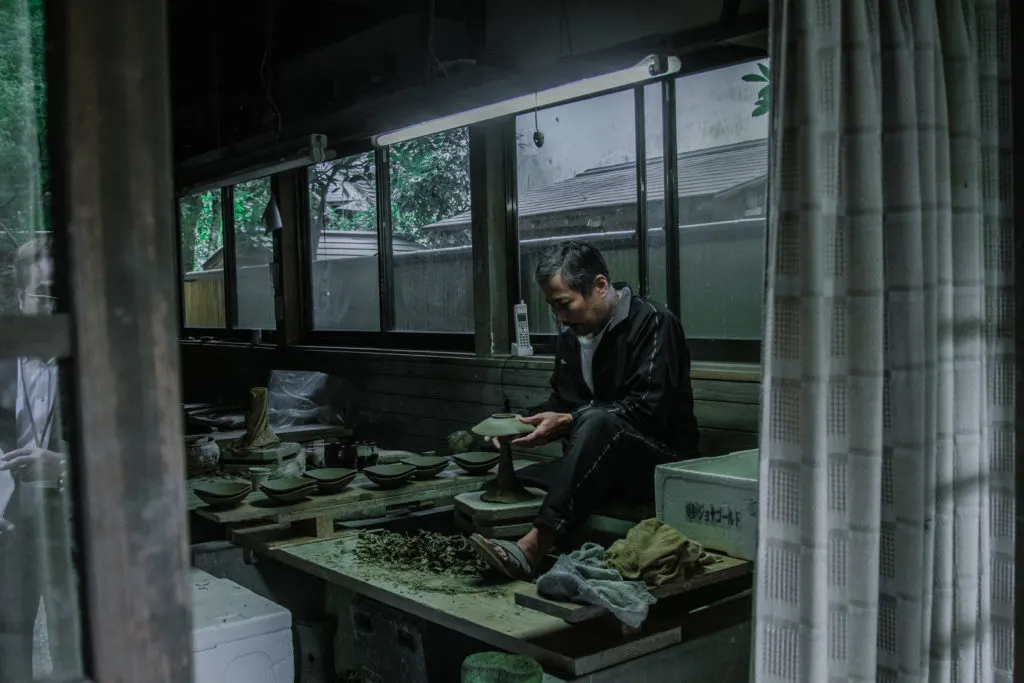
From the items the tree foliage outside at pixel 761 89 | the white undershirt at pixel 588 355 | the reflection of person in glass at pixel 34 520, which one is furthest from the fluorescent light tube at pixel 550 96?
the reflection of person in glass at pixel 34 520

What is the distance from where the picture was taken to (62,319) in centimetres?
123

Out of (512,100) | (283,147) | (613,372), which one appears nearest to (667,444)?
(613,372)

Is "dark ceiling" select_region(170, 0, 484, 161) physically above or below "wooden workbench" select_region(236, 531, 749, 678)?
above

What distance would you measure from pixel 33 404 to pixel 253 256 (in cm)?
795

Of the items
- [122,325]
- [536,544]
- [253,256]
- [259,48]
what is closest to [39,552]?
[122,325]

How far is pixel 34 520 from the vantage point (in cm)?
147

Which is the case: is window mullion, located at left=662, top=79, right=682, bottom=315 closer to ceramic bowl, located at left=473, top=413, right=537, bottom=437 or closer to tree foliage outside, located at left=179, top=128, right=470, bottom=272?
ceramic bowl, located at left=473, top=413, right=537, bottom=437

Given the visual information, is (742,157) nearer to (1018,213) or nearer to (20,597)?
(1018,213)

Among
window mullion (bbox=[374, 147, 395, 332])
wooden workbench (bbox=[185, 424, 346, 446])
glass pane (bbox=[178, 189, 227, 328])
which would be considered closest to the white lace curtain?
wooden workbench (bbox=[185, 424, 346, 446])

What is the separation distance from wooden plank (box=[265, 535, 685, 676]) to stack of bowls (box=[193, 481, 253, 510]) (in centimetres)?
54

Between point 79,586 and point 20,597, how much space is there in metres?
0.37

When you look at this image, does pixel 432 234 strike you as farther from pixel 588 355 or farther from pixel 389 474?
pixel 389 474

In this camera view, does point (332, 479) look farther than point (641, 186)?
No

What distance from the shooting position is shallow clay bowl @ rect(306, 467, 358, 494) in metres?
4.56
